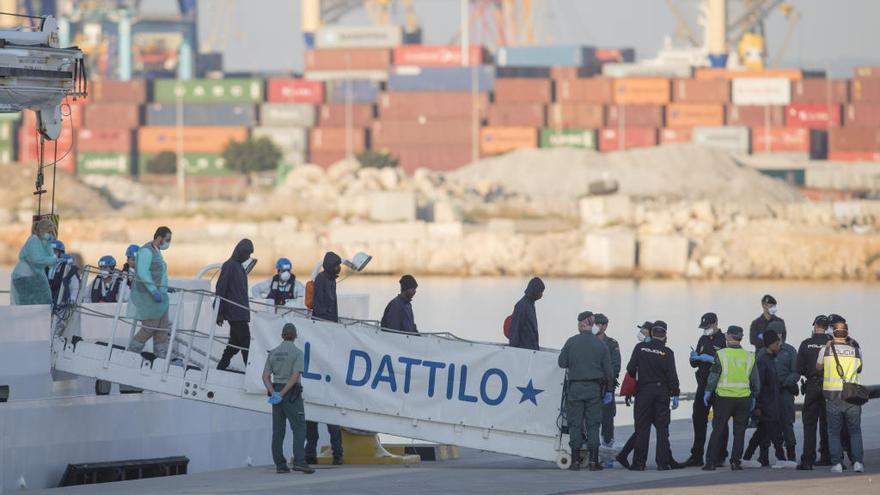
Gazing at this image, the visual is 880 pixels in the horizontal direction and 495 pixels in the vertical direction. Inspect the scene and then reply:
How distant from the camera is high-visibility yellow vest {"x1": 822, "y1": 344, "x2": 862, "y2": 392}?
15344 mm

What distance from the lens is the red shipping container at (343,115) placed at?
133875 millimetres

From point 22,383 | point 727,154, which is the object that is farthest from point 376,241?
point 22,383

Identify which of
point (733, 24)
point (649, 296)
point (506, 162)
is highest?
point (733, 24)

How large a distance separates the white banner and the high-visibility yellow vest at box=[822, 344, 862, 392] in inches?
98.7

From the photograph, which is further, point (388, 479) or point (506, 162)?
point (506, 162)

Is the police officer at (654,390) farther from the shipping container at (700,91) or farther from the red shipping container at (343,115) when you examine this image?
the shipping container at (700,91)

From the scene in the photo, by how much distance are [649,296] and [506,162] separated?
45265 millimetres

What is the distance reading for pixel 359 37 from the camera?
144 metres

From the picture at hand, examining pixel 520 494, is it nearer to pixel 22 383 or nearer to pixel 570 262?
pixel 22 383

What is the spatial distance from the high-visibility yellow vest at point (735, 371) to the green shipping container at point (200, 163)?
395 feet

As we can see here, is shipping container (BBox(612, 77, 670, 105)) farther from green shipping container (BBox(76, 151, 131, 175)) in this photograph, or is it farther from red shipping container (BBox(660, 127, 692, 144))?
green shipping container (BBox(76, 151, 131, 175))

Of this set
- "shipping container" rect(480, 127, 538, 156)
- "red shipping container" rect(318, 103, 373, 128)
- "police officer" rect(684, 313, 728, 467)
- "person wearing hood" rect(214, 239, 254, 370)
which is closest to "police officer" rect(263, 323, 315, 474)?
"person wearing hood" rect(214, 239, 254, 370)

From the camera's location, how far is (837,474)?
1512cm

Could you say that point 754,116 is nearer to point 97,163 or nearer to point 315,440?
point 97,163
